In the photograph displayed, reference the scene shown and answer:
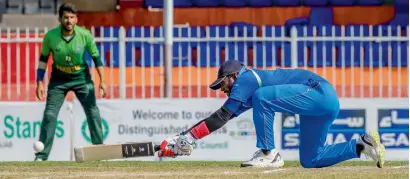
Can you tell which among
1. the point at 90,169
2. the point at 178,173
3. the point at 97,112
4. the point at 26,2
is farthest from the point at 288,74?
the point at 26,2

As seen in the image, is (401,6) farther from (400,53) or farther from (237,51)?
Result: (237,51)

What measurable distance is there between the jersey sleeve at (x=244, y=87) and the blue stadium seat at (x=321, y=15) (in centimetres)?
1469

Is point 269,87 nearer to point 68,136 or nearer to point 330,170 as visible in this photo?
point 330,170

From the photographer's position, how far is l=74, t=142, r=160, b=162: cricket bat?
508 inches

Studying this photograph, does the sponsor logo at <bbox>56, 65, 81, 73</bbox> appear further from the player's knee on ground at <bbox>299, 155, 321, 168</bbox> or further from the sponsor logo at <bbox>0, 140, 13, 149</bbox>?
the player's knee on ground at <bbox>299, 155, 321, 168</bbox>

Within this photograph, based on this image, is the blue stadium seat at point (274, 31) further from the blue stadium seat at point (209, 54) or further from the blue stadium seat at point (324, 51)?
the blue stadium seat at point (209, 54)

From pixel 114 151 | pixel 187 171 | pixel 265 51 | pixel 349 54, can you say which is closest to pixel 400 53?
pixel 349 54

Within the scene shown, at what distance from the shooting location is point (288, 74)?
43.3 feet

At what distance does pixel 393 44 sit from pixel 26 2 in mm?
9948

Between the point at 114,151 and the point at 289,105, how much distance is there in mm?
1676

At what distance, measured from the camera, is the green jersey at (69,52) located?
17.3m

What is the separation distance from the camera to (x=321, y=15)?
27.6m

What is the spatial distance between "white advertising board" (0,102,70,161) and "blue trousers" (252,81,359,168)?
6.19 meters

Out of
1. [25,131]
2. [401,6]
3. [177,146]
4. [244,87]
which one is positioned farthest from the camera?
[401,6]
